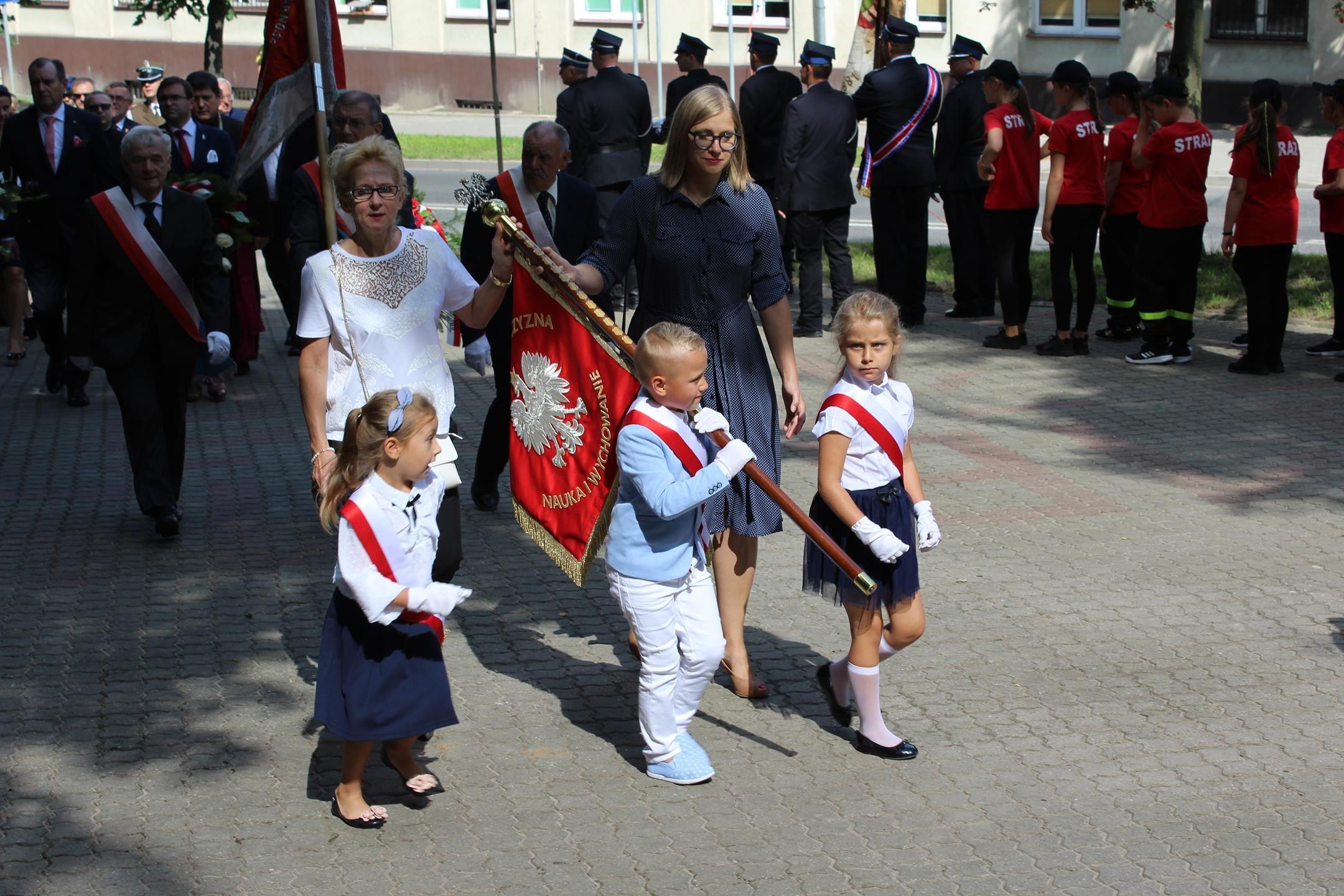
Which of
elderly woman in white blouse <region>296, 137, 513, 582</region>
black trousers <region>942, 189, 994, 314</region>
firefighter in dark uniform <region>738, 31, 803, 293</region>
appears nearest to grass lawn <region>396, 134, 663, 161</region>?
firefighter in dark uniform <region>738, 31, 803, 293</region>

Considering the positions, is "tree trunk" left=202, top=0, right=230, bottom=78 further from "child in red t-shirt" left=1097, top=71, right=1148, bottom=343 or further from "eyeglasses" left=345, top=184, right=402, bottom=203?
"eyeglasses" left=345, top=184, right=402, bottom=203

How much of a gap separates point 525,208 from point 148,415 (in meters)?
2.19

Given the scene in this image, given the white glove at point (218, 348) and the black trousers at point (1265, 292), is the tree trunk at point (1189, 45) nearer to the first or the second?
the black trousers at point (1265, 292)

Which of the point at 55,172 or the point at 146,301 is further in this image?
the point at 55,172

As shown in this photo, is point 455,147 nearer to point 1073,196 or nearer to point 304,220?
point 1073,196

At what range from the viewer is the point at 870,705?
495 centimetres

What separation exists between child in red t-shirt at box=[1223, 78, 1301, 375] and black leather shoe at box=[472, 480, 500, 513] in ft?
17.6

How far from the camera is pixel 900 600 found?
16.1 ft

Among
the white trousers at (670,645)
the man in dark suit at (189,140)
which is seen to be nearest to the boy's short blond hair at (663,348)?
the white trousers at (670,645)

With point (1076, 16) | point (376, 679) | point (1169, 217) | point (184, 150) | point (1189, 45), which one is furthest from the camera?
point (1076, 16)

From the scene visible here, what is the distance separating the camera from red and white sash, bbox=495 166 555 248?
281 inches

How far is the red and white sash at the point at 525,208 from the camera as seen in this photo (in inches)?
281

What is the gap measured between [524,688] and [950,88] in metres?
9.23

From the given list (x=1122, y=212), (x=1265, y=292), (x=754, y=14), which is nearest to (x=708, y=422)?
(x=1265, y=292)
